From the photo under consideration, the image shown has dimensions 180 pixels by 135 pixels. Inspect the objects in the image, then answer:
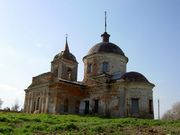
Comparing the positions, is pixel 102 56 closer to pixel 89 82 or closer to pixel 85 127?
pixel 89 82

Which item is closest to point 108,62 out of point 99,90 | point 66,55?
point 99,90

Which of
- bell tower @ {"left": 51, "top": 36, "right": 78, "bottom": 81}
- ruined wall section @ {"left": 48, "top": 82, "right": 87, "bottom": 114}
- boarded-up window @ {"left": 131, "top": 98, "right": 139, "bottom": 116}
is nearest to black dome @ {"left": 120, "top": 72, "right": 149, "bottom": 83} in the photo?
boarded-up window @ {"left": 131, "top": 98, "right": 139, "bottom": 116}

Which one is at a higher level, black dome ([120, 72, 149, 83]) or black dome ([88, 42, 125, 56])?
black dome ([88, 42, 125, 56])

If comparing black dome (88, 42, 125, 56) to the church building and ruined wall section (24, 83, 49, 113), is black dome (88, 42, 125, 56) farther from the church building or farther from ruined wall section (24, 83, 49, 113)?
ruined wall section (24, 83, 49, 113)

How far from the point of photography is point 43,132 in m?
11.5

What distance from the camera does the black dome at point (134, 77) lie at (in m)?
24.2

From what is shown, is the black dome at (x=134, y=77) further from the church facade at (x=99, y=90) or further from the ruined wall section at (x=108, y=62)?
the ruined wall section at (x=108, y=62)

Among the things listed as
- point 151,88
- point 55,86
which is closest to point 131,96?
point 151,88

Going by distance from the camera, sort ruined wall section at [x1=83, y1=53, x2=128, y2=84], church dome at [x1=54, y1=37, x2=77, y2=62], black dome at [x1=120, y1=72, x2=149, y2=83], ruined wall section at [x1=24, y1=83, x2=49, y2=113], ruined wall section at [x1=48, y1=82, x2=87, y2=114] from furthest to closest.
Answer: church dome at [x1=54, y1=37, x2=77, y2=62] → ruined wall section at [x1=83, y1=53, x2=128, y2=84] → ruined wall section at [x1=24, y1=83, x2=49, y2=113] → ruined wall section at [x1=48, y1=82, x2=87, y2=114] → black dome at [x1=120, y1=72, x2=149, y2=83]

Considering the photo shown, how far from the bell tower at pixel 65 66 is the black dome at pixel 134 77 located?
9.63m

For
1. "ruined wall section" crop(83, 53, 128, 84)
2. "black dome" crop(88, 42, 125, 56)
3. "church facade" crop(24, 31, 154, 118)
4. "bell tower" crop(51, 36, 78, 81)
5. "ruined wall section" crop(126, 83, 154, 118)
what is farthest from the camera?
"bell tower" crop(51, 36, 78, 81)

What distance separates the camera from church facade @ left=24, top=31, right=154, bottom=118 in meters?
24.0

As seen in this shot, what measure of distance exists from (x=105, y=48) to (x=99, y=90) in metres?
5.34

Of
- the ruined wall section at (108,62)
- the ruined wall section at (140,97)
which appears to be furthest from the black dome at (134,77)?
the ruined wall section at (108,62)
